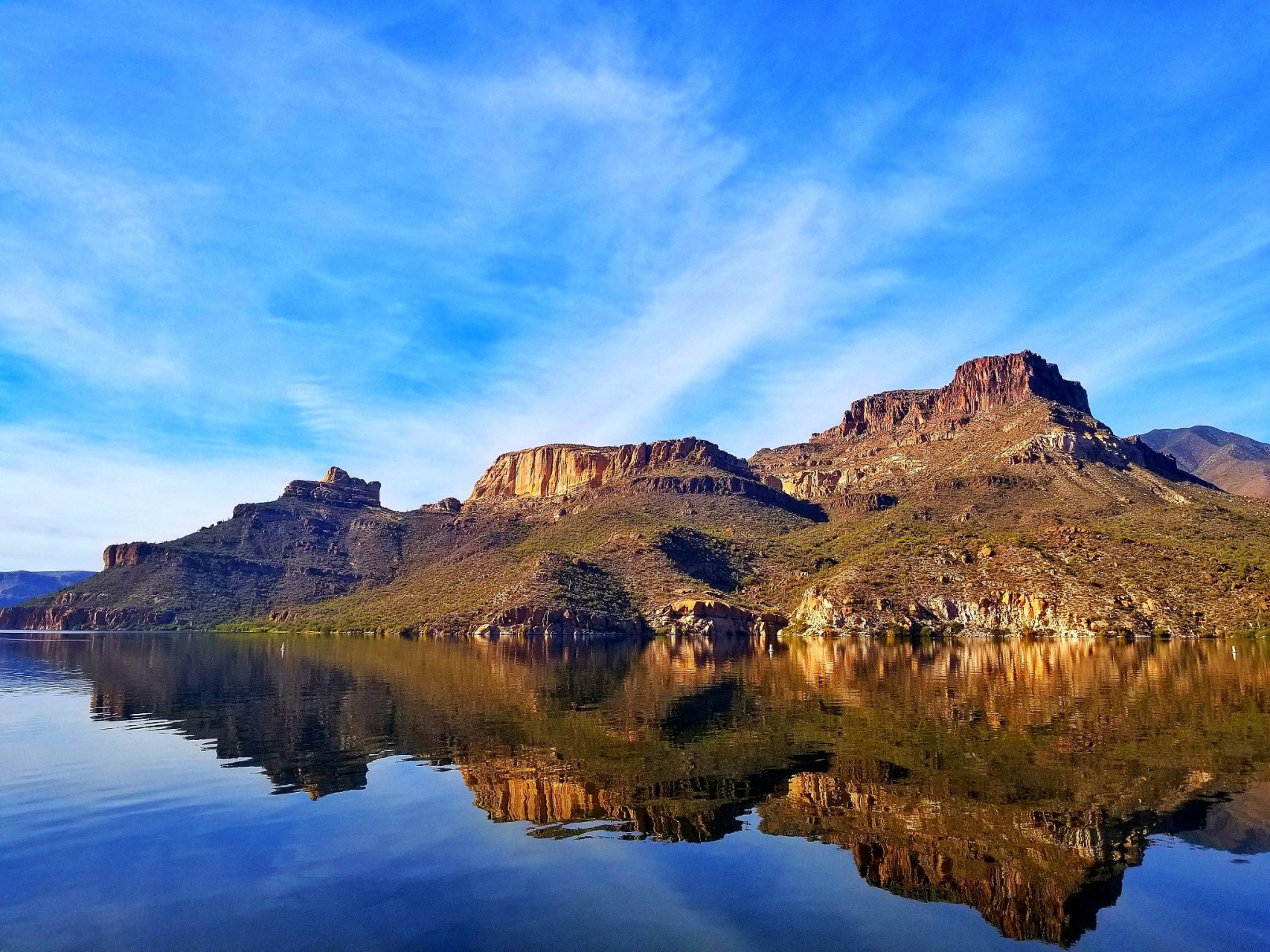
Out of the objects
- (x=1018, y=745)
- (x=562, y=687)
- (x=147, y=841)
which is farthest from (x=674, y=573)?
(x=147, y=841)

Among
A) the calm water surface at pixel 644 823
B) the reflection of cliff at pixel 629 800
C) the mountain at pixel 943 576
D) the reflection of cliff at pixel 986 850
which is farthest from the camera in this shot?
the mountain at pixel 943 576

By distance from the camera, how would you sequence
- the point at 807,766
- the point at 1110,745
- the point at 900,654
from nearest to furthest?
the point at 807,766 < the point at 1110,745 < the point at 900,654

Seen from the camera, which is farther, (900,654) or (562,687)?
(900,654)

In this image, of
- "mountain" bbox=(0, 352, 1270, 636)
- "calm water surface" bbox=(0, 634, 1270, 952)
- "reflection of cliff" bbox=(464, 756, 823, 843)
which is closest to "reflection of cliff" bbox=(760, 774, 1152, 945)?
"calm water surface" bbox=(0, 634, 1270, 952)

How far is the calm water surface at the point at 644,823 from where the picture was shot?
49.6 ft

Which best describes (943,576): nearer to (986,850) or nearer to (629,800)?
(629,800)

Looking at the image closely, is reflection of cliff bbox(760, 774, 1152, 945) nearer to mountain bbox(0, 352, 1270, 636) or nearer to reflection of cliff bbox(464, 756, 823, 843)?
reflection of cliff bbox(464, 756, 823, 843)

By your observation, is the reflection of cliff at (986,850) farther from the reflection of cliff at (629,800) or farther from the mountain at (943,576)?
the mountain at (943,576)

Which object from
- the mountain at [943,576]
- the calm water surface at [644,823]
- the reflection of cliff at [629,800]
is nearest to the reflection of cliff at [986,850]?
the calm water surface at [644,823]

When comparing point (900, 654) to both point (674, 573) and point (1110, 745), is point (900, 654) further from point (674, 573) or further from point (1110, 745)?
point (674, 573)

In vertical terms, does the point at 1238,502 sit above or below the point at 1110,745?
above

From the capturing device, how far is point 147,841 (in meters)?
20.6

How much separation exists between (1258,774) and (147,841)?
35.3 m

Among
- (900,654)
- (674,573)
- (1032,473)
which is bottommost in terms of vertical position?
(900,654)
